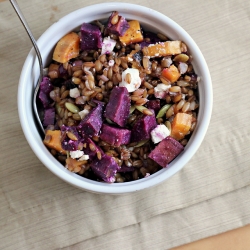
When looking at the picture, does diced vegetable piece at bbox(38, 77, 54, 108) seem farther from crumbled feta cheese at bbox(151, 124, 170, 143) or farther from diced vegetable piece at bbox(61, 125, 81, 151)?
crumbled feta cheese at bbox(151, 124, 170, 143)

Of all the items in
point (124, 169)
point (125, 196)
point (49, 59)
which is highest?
point (49, 59)

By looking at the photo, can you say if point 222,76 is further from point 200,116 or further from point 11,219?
point 11,219

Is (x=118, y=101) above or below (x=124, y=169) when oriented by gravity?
above

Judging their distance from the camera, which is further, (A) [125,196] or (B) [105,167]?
(A) [125,196]

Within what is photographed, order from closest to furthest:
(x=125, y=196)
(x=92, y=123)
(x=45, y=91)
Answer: (x=92, y=123) < (x=45, y=91) < (x=125, y=196)

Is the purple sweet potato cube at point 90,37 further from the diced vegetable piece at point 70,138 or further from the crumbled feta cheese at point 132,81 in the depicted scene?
the diced vegetable piece at point 70,138

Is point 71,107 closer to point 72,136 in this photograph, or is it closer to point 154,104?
point 72,136

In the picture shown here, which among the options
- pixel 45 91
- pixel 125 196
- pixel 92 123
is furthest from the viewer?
pixel 125 196

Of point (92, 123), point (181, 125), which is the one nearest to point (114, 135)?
point (92, 123)

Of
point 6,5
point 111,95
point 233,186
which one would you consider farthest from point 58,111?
point 233,186
